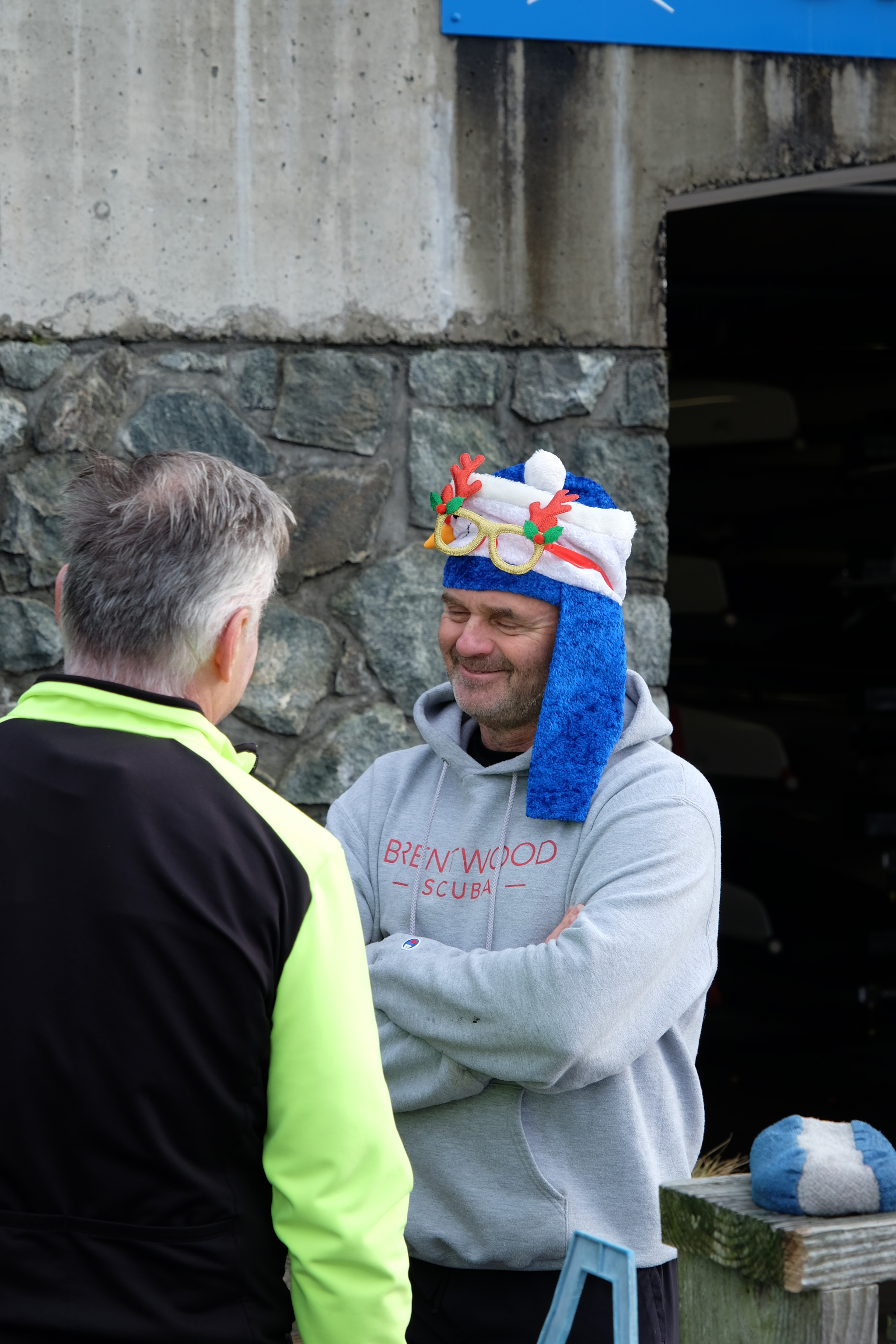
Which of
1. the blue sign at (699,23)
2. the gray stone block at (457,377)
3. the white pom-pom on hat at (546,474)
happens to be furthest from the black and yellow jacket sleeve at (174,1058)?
the blue sign at (699,23)

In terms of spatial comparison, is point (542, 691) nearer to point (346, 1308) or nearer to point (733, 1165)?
point (346, 1308)

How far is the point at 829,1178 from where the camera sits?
1.16 meters

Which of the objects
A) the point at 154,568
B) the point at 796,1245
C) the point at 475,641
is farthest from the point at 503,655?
the point at 796,1245

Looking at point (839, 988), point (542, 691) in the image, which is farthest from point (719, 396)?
point (542, 691)

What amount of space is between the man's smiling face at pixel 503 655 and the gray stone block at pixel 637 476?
1.60m

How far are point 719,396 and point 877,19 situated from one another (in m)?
4.75

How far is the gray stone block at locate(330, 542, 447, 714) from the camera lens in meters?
3.42

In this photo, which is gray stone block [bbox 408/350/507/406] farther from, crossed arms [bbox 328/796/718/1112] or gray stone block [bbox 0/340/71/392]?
crossed arms [bbox 328/796/718/1112]

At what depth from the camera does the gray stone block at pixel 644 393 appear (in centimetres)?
351

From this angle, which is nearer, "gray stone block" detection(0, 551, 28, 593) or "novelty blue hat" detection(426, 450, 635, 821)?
"novelty blue hat" detection(426, 450, 635, 821)

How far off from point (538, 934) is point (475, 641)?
0.43 meters

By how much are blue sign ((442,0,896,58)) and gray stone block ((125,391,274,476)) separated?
112 cm

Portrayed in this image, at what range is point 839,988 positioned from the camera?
22.5 feet

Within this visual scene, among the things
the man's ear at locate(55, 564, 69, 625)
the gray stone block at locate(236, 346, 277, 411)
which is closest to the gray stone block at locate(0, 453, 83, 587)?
the gray stone block at locate(236, 346, 277, 411)
